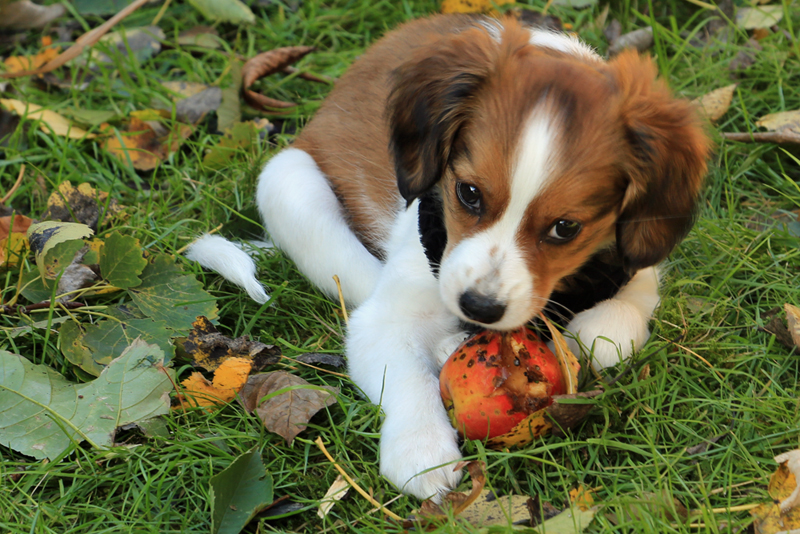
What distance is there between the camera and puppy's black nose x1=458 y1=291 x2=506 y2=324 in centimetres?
188

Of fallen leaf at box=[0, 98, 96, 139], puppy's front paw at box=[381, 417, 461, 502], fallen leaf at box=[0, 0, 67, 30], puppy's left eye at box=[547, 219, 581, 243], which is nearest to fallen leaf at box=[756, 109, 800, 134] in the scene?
puppy's left eye at box=[547, 219, 581, 243]

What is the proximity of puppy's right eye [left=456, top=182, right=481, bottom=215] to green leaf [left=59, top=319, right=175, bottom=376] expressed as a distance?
3.42ft

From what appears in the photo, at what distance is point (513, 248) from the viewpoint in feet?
6.22

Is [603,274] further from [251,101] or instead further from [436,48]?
[251,101]

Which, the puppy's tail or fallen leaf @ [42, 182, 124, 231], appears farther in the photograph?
fallen leaf @ [42, 182, 124, 231]

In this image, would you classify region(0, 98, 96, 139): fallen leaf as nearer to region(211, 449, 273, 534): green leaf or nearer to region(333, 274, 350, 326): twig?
region(333, 274, 350, 326): twig

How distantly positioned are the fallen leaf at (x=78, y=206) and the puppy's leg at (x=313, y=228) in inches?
24.1

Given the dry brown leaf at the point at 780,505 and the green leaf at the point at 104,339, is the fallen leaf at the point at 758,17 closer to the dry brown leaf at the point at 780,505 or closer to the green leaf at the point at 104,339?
the dry brown leaf at the point at 780,505

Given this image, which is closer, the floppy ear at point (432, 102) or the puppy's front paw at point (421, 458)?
the puppy's front paw at point (421, 458)

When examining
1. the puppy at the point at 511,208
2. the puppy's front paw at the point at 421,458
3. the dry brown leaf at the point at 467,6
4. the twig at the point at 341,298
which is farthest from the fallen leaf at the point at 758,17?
the puppy's front paw at the point at 421,458

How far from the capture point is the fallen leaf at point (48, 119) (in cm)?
325

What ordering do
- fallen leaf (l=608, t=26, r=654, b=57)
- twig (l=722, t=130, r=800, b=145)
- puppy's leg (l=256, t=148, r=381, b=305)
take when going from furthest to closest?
fallen leaf (l=608, t=26, r=654, b=57) < twig (l=722, t=130, r=800, b=145) < puppy's leg (l=256, t=148, r=381, b=305)

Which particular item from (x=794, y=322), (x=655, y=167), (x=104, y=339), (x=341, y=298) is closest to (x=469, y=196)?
(x=655, y=167)

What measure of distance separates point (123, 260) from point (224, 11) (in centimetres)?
201
